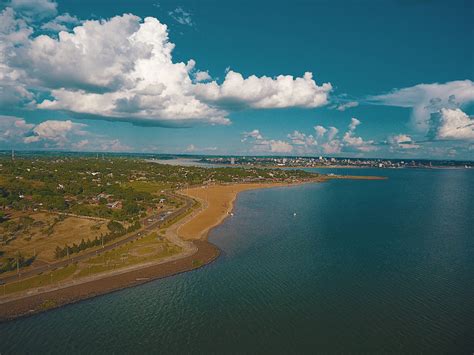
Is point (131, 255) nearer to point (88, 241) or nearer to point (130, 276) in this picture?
point (130, 276)

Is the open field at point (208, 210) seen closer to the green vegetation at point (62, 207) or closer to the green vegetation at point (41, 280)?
the green vegetation at point (62, 207)

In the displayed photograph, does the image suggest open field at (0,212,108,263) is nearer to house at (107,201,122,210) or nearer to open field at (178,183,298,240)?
house at (107,201,122,210)

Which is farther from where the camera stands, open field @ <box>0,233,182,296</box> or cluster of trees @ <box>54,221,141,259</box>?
cluster of trees @ <box>54,221,141,259</box>

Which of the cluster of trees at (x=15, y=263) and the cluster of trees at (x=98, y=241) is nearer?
the cluster of trees at (x=15, y=263)

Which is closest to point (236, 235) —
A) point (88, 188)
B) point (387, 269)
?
point (387, 269)

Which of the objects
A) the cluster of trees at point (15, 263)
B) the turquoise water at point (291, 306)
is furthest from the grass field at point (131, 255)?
the cluster of trees at point (15, 263)

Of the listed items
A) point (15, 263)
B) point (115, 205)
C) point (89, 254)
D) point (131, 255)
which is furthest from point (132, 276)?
point (115, 205)

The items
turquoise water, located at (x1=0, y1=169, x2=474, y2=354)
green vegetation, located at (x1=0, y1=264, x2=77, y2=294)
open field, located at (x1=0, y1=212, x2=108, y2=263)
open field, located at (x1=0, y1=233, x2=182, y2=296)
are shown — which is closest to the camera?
turquoise water, located at (x1=0, y1=169, x2=474, y2=354)

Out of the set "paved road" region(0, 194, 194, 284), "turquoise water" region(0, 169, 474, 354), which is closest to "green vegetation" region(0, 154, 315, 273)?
"paved road" region(0, 194, 194, 284)
